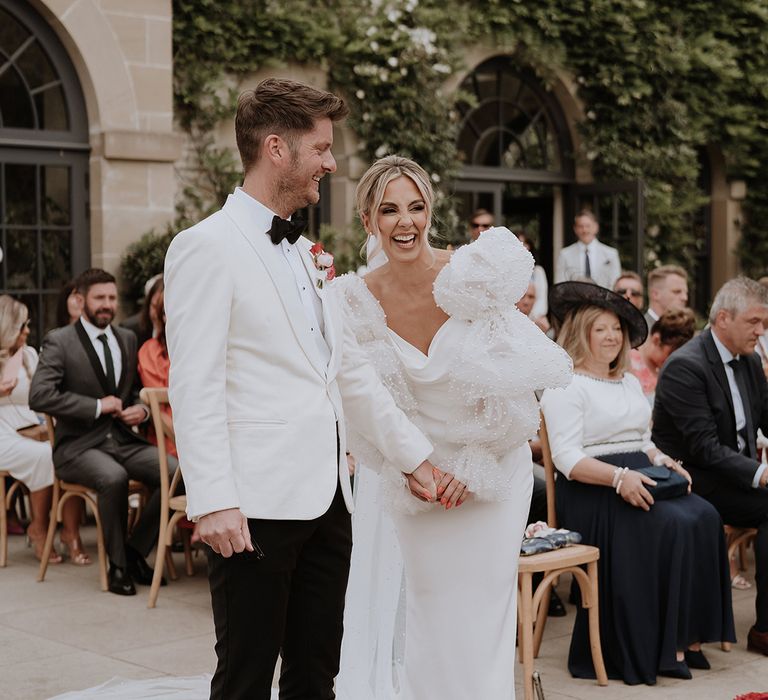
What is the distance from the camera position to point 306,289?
333 cm

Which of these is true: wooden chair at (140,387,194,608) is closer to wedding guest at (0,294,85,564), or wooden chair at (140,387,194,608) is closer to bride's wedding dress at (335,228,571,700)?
wedding guest at (0,294,85,564)

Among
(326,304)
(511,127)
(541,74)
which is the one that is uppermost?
(541,74)

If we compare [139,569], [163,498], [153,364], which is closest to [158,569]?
[163,498]

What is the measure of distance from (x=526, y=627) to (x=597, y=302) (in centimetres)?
150

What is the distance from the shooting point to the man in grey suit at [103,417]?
672cm

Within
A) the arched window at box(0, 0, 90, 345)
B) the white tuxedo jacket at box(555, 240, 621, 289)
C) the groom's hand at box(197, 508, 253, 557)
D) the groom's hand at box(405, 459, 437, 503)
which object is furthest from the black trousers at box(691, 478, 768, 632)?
the white tuxedo jacket at box(555, 240, 621, 289)

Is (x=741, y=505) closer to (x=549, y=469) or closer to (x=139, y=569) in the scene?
(x=549, y=469)

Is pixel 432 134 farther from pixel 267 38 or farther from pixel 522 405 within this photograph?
pixel 522 405

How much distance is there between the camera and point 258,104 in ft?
10.4

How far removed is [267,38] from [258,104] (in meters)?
8.26

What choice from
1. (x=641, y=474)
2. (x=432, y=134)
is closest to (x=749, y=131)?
(x=432, y=134)

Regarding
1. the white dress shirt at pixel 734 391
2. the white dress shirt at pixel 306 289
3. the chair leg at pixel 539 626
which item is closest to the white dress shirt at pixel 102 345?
the chair leg at pixel 539 626

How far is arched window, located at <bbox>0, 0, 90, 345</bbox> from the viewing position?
386 inches

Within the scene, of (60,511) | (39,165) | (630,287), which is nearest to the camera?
(60,511)
